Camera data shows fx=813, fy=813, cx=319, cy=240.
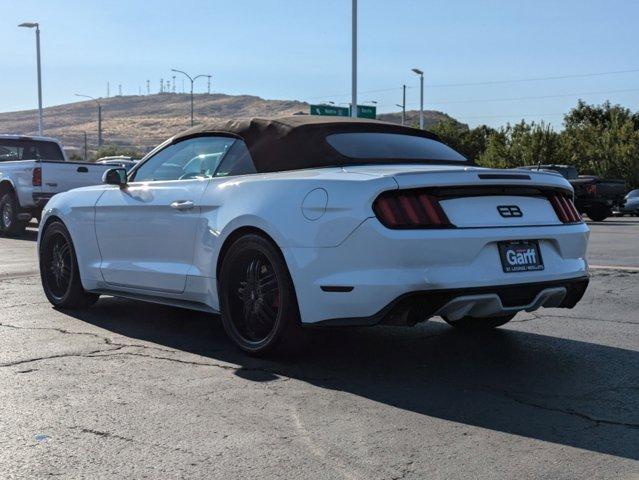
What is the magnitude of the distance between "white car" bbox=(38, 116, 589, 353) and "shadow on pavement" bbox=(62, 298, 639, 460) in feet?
0.93

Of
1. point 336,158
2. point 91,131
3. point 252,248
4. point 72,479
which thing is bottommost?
point 72,479

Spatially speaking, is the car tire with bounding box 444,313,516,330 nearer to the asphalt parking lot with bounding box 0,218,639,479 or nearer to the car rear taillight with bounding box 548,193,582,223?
the asphalt parking lot with bounding box 0,218,639,479

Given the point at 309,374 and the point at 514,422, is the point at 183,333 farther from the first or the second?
the point at 514,422

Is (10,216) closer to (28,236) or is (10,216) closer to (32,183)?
(28,236)

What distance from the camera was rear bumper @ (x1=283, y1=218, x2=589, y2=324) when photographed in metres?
4.38

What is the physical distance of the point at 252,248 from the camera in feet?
16.5

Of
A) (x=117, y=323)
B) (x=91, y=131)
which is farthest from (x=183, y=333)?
(x=91, y=131)

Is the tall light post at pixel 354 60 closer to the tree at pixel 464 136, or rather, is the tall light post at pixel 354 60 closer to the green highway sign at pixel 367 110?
the green highway sign at pixel 367 110

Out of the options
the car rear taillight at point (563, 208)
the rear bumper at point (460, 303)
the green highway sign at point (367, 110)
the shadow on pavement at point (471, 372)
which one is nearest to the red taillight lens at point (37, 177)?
the shadow on pavement at point (471, 372)

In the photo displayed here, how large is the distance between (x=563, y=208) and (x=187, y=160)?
269 cm

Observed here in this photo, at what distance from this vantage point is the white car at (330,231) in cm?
446

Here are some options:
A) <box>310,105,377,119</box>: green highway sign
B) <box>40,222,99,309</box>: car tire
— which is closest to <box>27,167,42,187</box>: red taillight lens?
<box>40,222,99,309</box>: car tire

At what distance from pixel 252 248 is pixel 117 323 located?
195 cm

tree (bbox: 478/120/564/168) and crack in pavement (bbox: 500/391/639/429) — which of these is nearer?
crack in pavement (bbox: 500/391/639/429)
